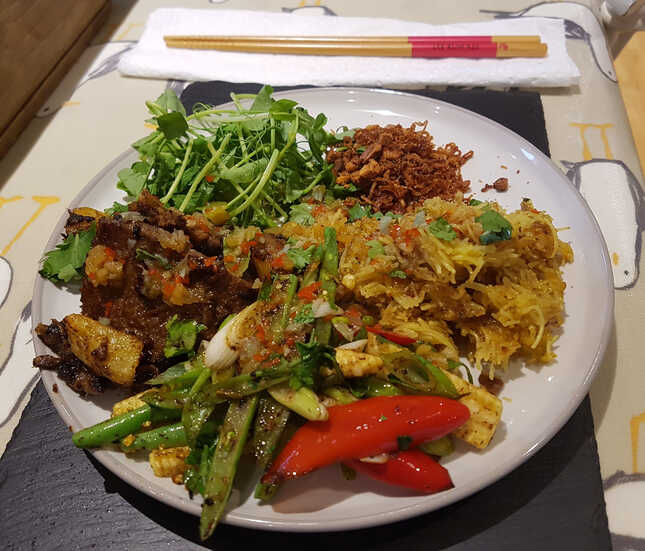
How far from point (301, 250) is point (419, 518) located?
1249 millimetres

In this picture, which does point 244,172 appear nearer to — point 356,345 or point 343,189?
point 343,189

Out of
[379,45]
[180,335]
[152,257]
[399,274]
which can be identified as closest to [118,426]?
[180,335]

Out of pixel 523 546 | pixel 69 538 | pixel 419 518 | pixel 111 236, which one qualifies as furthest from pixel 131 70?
pixel 523 546

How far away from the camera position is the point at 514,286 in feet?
6.73

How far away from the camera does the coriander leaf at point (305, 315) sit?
191 centimetres

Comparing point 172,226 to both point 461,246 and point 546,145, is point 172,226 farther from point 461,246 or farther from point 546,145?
point 546,145

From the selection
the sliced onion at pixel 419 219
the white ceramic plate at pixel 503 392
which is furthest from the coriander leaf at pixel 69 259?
the sliced onion at pixel 419 219

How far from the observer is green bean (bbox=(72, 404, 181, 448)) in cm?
181

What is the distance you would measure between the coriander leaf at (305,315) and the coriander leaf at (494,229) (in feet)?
2.76

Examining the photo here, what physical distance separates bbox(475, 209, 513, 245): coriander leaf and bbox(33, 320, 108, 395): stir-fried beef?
6.01ft

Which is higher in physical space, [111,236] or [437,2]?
[437,2]

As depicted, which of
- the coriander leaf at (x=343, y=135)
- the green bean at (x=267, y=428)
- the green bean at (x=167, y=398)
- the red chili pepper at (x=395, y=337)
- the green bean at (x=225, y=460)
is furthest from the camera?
the coriander leaf at (x=343, y=135)

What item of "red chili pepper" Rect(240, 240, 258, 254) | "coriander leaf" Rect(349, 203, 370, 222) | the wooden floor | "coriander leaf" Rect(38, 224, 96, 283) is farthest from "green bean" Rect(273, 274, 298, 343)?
the wooden floor

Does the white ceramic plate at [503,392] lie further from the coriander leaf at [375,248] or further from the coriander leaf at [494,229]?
the coriander leaf at [375,248]
